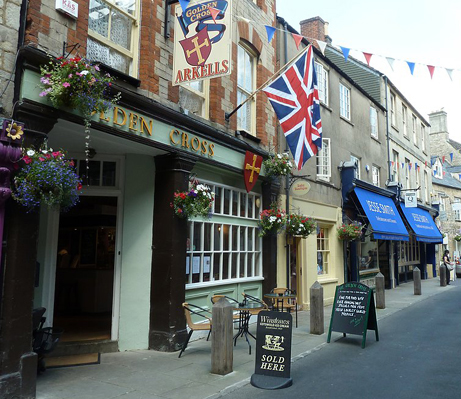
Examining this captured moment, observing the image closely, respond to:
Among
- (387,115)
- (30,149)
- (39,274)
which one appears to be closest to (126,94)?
(30,149)

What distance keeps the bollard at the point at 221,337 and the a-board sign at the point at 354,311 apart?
3035mm

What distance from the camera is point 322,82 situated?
48.4ft

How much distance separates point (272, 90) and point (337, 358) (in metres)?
5.88

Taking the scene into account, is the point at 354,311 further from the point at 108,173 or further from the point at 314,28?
the point at 314,28

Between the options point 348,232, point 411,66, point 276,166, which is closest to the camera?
point 411,66

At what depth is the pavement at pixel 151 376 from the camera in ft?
17.4

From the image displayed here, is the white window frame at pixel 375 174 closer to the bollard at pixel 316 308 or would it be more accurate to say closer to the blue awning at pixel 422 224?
the blue awning at pixel 422 224

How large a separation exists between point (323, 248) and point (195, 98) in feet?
25.7

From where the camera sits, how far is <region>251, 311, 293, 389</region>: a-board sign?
577cm

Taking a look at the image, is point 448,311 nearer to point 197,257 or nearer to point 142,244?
point 197,257

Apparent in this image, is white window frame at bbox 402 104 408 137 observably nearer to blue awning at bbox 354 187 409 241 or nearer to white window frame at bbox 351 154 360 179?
blue awning at bbox 354 187 409 241

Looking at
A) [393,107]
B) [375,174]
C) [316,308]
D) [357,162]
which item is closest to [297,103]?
[316,308]

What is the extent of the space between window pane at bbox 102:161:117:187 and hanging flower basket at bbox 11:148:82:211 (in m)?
2.66

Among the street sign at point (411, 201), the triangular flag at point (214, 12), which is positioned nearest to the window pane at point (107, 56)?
the triangular flag at point (214, 12)
